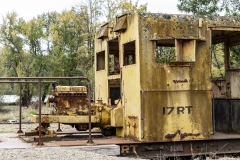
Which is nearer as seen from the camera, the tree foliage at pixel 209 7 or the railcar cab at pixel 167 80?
the railcar cab at pixel 167 80

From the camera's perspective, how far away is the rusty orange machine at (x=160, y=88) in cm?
867

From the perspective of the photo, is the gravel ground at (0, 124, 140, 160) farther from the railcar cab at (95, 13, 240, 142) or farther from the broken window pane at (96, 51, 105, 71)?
the broken window pane at (96, 51, 105, 71)

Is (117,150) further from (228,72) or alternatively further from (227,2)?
(227,2)

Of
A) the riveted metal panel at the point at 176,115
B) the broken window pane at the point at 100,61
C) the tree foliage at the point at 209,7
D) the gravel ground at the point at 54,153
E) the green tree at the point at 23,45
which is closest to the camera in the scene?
the gravel ground at the point at 54,153

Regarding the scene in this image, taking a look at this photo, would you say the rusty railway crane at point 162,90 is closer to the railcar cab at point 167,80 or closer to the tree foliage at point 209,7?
the railcar cab at point 167,80

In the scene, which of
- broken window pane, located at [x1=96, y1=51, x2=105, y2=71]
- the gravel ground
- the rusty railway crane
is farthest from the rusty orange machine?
broken window pane, located at [x1=96, y1=51, x2=105, y2=71]

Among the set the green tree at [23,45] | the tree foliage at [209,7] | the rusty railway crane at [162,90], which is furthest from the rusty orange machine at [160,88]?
the green tree at [23,45]

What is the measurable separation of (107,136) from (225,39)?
3.82m

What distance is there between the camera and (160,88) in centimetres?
879

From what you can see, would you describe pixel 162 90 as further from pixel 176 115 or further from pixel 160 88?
pixel 176 115

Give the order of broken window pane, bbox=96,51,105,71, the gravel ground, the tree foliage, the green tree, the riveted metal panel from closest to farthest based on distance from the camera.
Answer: the gravel ground < the riveted metal panel < broken window pane, bbox=96,51,105,71 < the tree foliage < the green tree

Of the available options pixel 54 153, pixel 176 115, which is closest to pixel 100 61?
pixel 176 115

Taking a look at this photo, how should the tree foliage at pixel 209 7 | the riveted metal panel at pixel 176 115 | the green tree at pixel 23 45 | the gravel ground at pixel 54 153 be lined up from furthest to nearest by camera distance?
the green tree at pixel 23 45
the tree foliage at pixel 209 7
the riveted metal panel at pixel 176 115
the gravel ground at pixel 54 153

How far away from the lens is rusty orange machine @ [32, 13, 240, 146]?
8.67 meters
